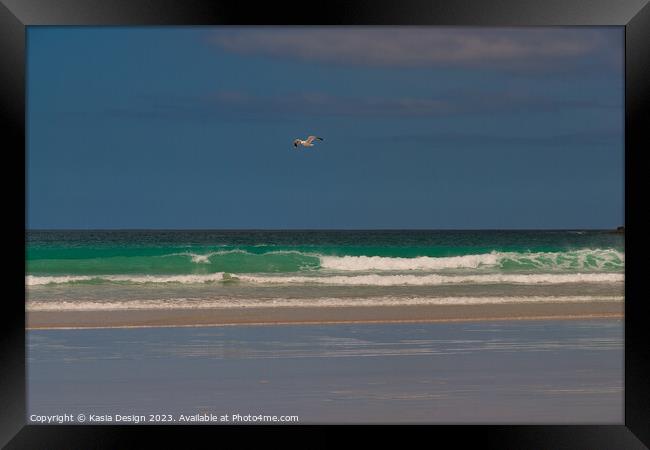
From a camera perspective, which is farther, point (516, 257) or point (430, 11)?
point (516, 257)

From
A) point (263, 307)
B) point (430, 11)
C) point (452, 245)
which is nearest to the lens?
point (430, 11)

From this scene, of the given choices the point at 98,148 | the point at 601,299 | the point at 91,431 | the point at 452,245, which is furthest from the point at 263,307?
the point at 452,245

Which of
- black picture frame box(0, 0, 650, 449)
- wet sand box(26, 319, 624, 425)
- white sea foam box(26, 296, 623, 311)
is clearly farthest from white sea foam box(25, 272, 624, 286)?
black picture frame box(0, 0, 650, 449)

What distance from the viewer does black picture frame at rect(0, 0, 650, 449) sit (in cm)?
358

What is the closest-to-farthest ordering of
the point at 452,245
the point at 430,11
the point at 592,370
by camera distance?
1. the point at 430,11
2. the point at 592,370
3. the point at 452,245

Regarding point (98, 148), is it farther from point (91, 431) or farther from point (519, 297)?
point (91, 431)

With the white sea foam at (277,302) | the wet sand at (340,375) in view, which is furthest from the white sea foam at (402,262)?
the wet sand at (340,375)

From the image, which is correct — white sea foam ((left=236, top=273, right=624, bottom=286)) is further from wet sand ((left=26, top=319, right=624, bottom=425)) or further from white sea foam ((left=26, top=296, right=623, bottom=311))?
wet sand ((left=26, top=319, right=624, bottom=425))

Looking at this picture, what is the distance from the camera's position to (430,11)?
3582mm

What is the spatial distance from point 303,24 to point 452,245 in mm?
19281

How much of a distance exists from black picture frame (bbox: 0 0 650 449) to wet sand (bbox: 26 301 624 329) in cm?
530

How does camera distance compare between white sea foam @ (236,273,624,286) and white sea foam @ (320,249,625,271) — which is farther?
white sea foam @ (320,249,625,271)

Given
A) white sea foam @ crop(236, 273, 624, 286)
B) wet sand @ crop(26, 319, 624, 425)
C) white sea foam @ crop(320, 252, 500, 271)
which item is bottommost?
wet sand @ crop(26, 319, 624, 425)

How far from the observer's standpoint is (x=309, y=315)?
33.5 ft
